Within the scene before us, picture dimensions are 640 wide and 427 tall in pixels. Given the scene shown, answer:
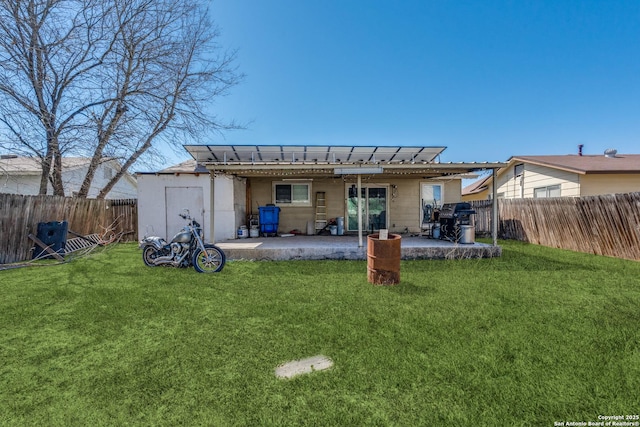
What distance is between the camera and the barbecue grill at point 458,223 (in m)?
7.28

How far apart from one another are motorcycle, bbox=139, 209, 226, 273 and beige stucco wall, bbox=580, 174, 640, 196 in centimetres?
1301

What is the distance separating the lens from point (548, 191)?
37.4 ft

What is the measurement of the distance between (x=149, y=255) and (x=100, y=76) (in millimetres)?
7927

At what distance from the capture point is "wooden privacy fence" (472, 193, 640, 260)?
20.8 feet

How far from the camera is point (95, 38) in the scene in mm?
9047

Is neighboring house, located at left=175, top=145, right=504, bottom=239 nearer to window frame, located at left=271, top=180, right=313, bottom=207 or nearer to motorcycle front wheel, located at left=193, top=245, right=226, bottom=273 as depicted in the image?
window frame, located at left=271, top=180, right=313, bottom=207

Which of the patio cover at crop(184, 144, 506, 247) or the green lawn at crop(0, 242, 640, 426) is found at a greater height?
the patio cover at crop(184, 144, 506, 247)

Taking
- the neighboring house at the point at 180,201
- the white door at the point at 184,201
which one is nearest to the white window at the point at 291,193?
the neighboring house at the point at 180,201

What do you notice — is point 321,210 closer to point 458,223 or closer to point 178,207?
point 458,223

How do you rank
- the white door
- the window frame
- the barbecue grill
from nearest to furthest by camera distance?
the barbecue grill
the white door
the window frame

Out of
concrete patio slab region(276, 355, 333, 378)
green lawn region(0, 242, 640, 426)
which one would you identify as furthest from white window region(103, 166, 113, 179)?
concrete patio slab region(276, 355, 333, 378)

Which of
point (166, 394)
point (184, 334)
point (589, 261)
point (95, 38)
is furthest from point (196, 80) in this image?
point (589, 261)

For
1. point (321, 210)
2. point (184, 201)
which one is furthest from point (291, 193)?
point (184, 201)

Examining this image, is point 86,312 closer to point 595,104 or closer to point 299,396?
point 299,396
